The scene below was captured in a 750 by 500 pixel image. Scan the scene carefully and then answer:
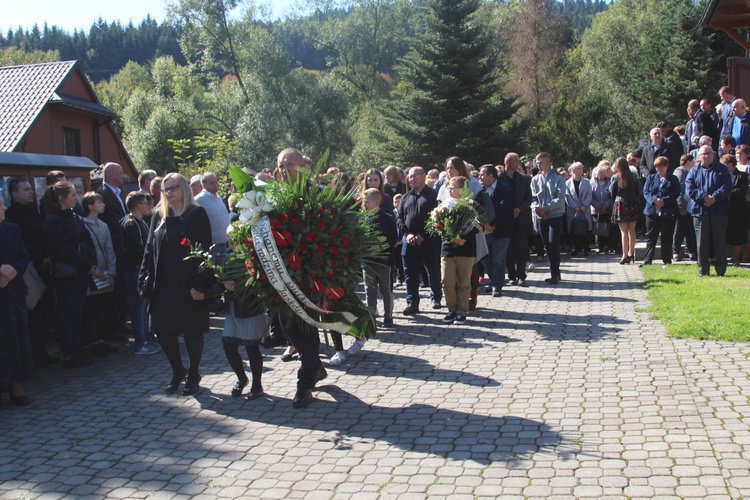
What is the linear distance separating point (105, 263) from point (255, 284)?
356 centimetres

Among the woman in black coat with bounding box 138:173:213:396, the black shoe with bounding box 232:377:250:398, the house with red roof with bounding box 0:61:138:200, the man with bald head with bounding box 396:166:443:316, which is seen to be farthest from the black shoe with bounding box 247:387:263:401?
the house with red roof with bounding box 0:61:138:200

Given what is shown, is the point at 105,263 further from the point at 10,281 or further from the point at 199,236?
the point at 199,236

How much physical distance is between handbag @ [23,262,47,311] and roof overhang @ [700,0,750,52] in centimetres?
1674

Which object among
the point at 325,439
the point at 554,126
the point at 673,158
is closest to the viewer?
the point at 325,439

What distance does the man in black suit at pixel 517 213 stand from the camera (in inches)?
491

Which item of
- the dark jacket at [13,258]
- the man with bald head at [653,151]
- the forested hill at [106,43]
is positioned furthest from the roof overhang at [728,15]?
the forested hill at [106,43]

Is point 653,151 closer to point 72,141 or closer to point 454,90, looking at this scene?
point 454,90

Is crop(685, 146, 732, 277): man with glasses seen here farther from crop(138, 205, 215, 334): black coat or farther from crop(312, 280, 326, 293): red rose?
crop(138, 205, 215, 334): black coat

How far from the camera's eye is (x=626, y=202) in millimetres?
14781

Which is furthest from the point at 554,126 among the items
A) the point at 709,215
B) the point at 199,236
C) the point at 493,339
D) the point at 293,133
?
the point at 199,236

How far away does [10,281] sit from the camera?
6.98 meters

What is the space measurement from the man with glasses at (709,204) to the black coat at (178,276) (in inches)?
339

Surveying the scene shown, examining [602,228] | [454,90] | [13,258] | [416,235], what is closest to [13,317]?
[13,258]

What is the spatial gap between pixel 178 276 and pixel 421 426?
105 inches
